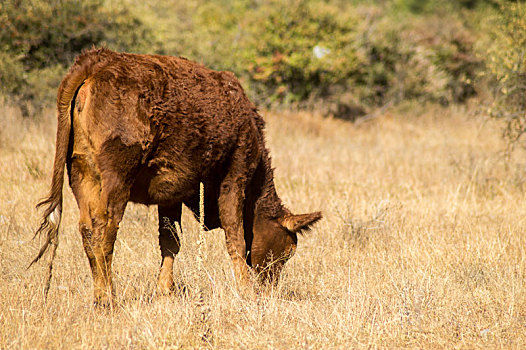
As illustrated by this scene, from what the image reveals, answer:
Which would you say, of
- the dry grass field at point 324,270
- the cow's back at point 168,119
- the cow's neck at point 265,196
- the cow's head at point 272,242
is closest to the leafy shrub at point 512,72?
the dry grass field at point 324,270

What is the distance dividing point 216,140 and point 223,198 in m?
0.58

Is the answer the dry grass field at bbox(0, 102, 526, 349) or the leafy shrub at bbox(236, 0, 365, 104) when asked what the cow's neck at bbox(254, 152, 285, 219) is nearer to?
the dry grass field at bbox(0, 102, 526, 349)

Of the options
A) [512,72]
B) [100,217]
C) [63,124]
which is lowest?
[100,217]

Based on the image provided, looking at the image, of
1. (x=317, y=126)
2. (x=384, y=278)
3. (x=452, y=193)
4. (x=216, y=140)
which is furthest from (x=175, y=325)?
(x=317, y=126)

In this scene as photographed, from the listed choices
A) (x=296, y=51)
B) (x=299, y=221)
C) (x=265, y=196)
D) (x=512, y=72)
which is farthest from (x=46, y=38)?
(x=512, y=72)

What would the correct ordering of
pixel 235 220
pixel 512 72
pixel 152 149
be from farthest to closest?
pixel 512 72, pixel 235 220, pixel 152 149

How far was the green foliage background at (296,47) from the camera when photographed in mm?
10266

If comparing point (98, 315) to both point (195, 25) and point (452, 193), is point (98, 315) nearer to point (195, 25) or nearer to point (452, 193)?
point (452, 193)

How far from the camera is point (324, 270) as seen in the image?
571 cm

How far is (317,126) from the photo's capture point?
44.6ft

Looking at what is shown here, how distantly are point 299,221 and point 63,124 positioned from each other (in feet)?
7.27

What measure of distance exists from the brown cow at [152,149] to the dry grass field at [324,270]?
1.39 feet

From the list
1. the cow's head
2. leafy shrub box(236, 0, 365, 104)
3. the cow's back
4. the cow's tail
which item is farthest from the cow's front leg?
leafy shrub box(236, 0, 365, 104)

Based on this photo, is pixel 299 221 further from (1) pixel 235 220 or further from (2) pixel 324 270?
(2) pixel 324 270
